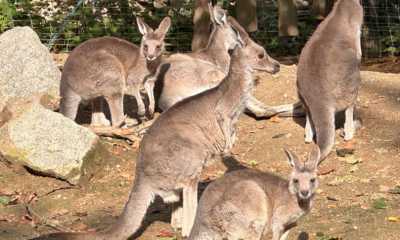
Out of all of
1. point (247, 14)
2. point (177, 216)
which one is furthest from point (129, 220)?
point (247, 14)

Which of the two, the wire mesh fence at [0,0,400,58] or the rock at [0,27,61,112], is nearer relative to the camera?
the rock at [0,27,61,112]

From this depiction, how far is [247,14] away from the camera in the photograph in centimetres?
1239

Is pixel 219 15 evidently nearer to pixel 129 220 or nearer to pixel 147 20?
pixel 129 220

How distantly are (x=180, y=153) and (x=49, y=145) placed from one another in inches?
72.9

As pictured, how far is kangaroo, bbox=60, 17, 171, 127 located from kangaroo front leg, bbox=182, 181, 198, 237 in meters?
2.55

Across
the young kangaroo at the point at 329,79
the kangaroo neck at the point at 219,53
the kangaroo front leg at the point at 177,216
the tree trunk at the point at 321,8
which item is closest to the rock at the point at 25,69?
the kangaroo neck at the point at 219,53

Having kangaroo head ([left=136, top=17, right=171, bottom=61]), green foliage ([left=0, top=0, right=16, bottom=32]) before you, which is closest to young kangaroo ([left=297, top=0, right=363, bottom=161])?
kangaroo head ([left=136, top=17, right=171, bottom=61])

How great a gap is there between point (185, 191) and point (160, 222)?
0.65m

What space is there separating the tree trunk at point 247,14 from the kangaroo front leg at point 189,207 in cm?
549

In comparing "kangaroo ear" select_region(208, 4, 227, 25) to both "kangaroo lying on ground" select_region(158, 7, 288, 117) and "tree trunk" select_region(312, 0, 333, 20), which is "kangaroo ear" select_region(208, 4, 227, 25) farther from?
"tree trunk" select_region(312, 0, 333, 20)

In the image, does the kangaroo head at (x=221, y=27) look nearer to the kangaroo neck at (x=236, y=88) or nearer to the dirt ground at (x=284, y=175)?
the dirt ground at (x=284, y=175)

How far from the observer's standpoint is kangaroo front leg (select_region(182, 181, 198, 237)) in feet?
23.6

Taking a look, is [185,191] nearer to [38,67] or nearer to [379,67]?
[38,67]

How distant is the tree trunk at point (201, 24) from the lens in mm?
11664
